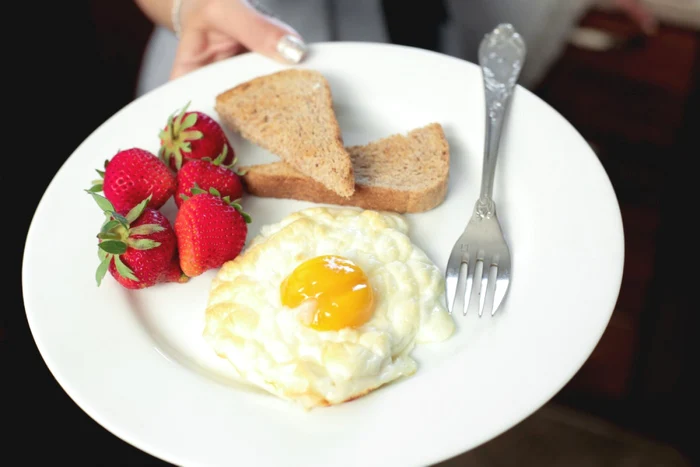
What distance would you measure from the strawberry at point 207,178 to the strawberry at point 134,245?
146 mm

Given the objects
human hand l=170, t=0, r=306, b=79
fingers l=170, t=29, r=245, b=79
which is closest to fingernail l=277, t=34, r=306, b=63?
human hand l=170, t=0, r=306, b=79

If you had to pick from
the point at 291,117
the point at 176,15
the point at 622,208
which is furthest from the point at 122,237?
the point at 622,208

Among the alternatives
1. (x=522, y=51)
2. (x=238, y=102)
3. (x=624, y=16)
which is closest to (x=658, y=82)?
(x=624, y=16)

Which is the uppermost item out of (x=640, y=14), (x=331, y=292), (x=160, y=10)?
(x=640, y=14)

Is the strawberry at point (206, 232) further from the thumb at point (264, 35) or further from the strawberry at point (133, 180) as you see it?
the thumb at point (264, 35)

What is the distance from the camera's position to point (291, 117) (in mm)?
2021

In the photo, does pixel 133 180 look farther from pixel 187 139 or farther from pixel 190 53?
pixel 190 53

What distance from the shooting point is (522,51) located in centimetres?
191

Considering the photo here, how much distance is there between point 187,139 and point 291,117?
1.14 feet

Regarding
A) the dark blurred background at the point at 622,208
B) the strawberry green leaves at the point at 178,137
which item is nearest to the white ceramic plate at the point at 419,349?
the strawberry green leaves at the point at 178,137

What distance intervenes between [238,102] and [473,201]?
0.77 meters

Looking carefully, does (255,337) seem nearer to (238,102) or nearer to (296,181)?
(296,181)

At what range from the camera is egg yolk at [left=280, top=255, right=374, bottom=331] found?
1.44 meters

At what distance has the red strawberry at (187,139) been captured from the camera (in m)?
1.81
